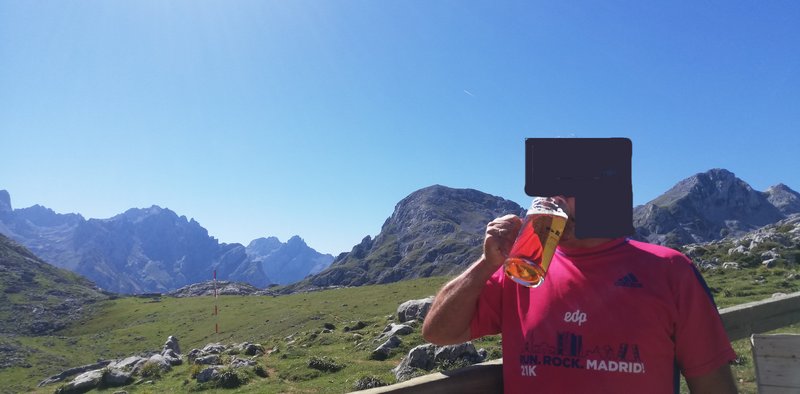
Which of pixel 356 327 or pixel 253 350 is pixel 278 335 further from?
pixel 253 350

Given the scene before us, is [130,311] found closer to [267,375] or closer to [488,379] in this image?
[267,375]

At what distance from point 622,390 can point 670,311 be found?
0.50m

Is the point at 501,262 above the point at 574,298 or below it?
above

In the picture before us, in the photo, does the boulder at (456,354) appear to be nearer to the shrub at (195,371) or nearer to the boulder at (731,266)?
the shrub at (195,371)

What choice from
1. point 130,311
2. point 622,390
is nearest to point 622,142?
point 622,390

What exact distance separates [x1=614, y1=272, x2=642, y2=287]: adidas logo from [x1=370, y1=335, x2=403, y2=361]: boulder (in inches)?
849

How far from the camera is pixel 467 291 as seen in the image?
3289 mm

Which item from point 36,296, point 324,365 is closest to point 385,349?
point 324,365

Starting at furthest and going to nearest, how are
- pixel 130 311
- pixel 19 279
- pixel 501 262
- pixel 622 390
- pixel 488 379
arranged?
pixel 19 279
pixel 130 311
pixel 488 379
pixel 501 262
pixel 622 390

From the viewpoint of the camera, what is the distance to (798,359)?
12.2 feet

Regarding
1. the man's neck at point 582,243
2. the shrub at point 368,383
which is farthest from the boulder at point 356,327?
the man's neck at point 582,243

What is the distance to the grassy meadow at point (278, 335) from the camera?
69.7 ft

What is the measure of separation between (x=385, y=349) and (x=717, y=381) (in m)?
22.2

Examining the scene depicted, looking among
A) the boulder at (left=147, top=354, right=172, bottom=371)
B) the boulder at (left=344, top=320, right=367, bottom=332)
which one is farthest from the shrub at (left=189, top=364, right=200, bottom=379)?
the boulder at (left=344, top=320, right=367, bottom=332)
